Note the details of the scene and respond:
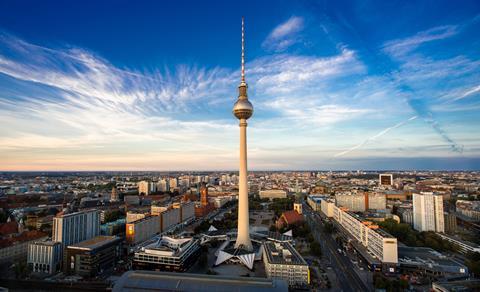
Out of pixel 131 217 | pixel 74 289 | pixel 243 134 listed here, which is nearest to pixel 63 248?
pixel 74 289

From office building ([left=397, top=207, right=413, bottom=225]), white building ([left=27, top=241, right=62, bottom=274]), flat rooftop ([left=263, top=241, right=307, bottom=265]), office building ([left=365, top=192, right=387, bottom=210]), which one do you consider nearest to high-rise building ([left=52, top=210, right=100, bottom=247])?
white building ([left=27, top=241, right=62, bottom=274])

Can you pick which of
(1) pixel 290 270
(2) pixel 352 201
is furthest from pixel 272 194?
(1) pixel 290 270

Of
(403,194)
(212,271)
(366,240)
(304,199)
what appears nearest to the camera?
(212,271)

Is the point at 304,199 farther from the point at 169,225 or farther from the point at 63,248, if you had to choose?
the point at 63,248

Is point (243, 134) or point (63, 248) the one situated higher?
point (243, 134)

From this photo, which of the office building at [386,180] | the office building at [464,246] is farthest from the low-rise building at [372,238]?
the office building at [386,180]

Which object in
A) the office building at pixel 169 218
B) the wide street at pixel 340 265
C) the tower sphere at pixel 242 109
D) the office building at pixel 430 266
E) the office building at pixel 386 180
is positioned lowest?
the wide street at pixel 340 265

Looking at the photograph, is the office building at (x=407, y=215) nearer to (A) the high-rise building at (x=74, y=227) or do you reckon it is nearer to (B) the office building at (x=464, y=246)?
(B) the office building at (x=464, y=246)
